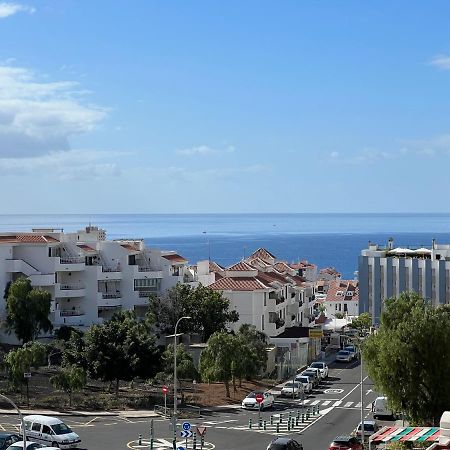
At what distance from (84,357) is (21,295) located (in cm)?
1401

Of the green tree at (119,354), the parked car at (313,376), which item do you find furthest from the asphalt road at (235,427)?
the green tree at (119,354)

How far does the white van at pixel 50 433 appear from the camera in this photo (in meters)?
39.1

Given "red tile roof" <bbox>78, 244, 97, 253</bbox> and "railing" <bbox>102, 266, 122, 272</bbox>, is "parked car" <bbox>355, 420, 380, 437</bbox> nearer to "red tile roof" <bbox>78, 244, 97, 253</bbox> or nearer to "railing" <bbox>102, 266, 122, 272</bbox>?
"railing" <bbox>102, 266, 122, 272</bbox>

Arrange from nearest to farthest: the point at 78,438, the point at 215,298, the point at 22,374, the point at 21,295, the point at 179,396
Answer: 1. the point at 78,438
2. the point at 22,374
3. the point at 179,396
4. the point at 21,295
5. the point at 215,298

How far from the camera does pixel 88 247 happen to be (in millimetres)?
79812

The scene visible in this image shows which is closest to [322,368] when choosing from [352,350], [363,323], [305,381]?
[305,381]

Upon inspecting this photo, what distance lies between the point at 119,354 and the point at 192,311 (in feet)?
62.7

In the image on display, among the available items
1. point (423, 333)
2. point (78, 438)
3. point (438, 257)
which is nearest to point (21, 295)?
point (78, 438)

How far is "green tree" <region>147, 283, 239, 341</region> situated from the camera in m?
73.6

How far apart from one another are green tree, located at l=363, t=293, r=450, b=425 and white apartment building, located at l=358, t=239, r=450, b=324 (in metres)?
57.6

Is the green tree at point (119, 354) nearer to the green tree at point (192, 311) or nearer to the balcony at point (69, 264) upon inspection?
the green tree at point (192, 311)

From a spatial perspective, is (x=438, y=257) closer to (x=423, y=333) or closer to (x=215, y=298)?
(x=215, y=298)

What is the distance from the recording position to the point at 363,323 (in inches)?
3797

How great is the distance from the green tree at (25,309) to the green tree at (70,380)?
16.1 meters
